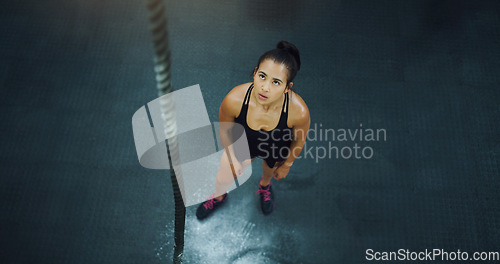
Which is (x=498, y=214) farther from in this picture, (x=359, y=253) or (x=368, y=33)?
(x=368, y=33)

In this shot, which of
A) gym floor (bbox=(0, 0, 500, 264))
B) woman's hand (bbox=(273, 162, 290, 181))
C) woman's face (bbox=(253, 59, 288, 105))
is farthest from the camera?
gym floor (bbox=(0, 0, 500, 264))

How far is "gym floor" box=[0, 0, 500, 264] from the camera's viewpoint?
8.04 feet

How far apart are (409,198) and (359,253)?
1.85ft

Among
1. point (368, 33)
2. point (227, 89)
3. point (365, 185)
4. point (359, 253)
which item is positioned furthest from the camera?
point (368, 33)

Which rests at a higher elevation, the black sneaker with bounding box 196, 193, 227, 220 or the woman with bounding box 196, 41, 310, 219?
the woman with bounding box 196, 41, 310, 219

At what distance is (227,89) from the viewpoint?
288 centimetres

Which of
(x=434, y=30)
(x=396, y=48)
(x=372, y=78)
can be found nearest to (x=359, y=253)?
(x=372, y=78)

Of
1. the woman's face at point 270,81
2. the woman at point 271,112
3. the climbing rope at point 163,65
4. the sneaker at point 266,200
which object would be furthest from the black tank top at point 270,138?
the climbing rope at point 163,65

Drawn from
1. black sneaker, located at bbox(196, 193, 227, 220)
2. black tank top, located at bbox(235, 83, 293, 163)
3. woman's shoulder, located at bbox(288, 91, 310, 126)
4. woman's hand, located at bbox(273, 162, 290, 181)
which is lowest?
black sneaker, located at bbox(196, 193, 227, 220)

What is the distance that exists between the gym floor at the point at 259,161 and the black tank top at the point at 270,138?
0.67 m

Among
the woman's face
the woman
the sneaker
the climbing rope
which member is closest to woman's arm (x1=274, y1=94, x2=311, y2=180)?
the woman

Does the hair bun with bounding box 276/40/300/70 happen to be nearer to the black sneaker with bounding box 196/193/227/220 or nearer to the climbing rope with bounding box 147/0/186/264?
the climbing rope with bounding box 147/0/186/264

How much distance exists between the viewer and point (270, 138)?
6.06 feet

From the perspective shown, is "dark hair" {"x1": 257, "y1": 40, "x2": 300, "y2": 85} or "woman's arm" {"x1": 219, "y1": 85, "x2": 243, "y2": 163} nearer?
"dark hair" {"x1": 257, "y1": 40, "x2": 300, "y2": 85}
